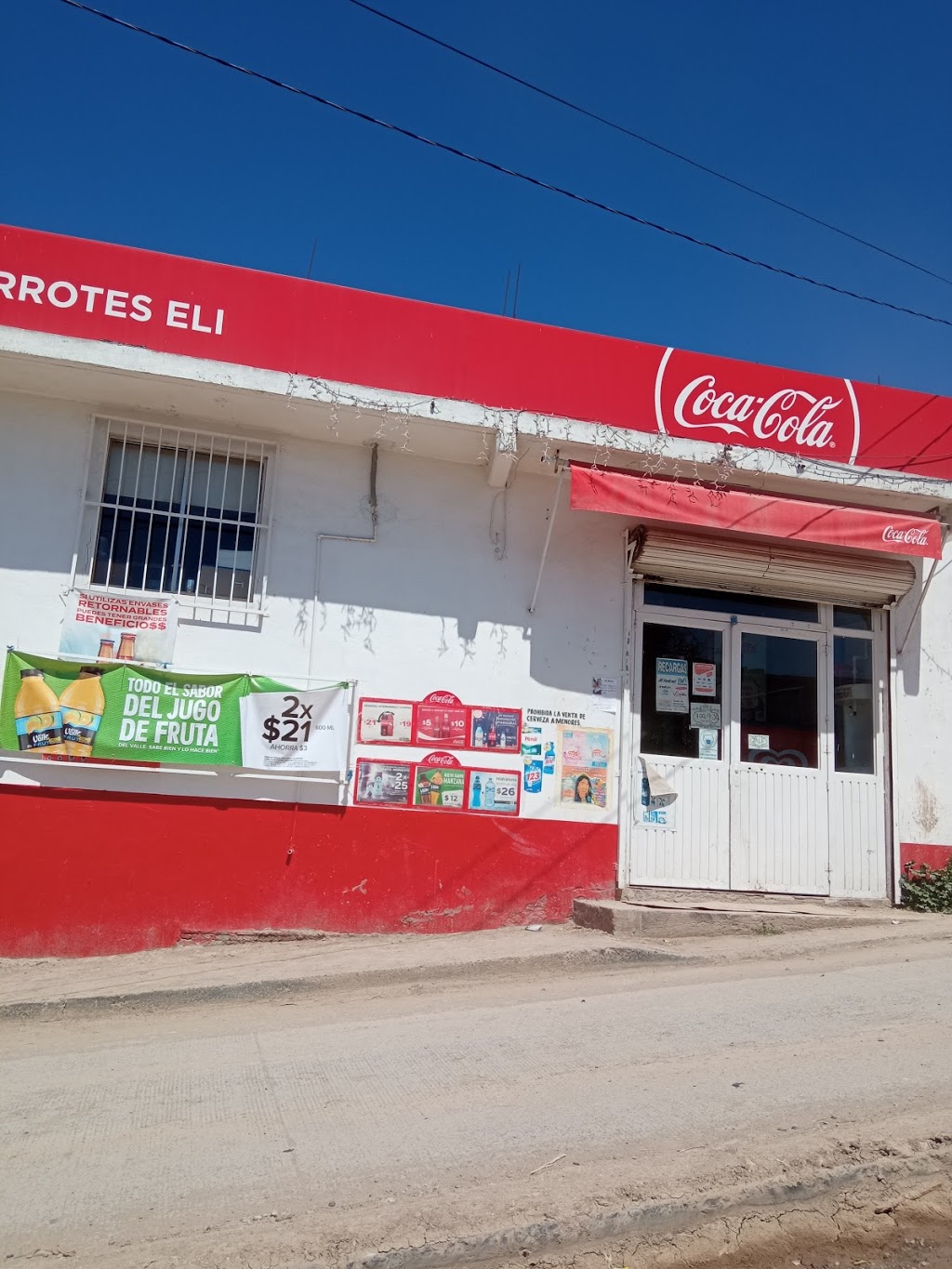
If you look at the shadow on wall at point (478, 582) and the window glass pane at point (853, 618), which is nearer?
the shadow on wall at point (478, 582)

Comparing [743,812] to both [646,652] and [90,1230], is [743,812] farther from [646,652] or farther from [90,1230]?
[90,1230]

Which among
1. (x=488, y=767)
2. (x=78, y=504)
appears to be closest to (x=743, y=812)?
(x=488, y=767)

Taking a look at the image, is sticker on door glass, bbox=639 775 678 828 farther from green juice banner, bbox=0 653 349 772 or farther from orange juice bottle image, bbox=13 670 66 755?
orange juice bottle image, bbox=13 670 66 755

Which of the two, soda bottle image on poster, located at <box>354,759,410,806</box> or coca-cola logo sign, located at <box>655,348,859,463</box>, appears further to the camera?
coca-cola logo sign, located at <box>655,348,859,463</box>

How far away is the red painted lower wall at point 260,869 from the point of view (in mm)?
7281

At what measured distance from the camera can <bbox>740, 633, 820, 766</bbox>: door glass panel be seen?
8.88 m

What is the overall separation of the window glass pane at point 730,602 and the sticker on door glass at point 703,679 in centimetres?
50

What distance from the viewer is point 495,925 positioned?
8.03 metres

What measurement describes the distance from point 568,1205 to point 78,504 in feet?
20.6

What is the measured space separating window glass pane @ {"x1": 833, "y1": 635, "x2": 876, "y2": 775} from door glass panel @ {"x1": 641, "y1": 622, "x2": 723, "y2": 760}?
119 cm

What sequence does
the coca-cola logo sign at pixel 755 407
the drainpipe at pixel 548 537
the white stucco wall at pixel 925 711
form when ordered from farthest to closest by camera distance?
the white stucco wall at pixel 925 711
the coca-cola logo sign at pixel 755 407
the drainpipe at pixel 548 537

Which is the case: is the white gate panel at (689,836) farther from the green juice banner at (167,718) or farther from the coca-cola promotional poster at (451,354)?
the coca-cola promotional poster at (451,354)

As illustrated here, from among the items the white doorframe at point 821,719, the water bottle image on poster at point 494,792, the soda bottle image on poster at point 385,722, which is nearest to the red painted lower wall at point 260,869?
the water bottle image on poster at point 494,792

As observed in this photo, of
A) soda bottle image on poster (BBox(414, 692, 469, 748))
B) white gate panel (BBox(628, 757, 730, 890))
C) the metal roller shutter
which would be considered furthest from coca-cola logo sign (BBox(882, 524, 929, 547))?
soda bottle image on poster (BBox(414, 692, 469, 748))
